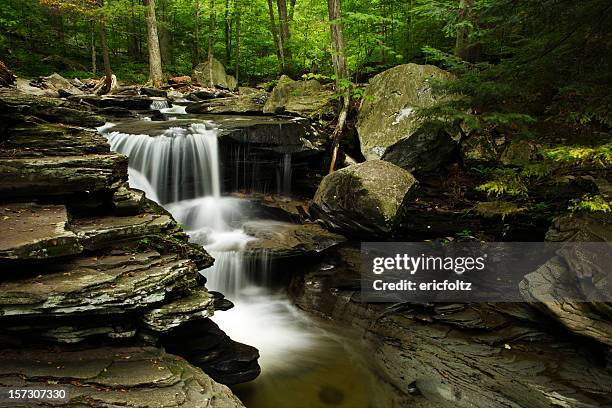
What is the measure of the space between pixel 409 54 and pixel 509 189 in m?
7.39

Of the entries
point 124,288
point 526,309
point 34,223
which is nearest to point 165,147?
point 34,223

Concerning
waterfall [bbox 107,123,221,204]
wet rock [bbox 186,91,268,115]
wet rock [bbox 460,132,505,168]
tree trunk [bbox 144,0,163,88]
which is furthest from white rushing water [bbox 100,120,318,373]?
tree trunk [bbox 144,0,163,88]

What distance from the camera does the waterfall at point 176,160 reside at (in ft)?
29.5

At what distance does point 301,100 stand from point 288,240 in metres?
6.12

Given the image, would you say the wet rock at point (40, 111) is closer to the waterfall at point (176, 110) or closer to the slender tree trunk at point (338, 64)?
the slender tree trunk at point (338, 64)

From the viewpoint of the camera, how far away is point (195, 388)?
12.9ft

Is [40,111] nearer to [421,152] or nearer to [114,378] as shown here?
[114,378]

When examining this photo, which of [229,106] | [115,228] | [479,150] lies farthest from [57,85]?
[479,150]

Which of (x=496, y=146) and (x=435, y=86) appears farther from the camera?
(x=496, y=146)

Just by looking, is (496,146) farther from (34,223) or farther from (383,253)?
(34,223)

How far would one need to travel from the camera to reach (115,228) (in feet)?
16.6

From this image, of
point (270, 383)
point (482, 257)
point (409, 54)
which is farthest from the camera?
point (409, 54)

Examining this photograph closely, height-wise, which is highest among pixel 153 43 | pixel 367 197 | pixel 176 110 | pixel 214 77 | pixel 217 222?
pixel 153 43

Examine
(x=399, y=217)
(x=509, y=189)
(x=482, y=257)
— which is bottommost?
(x=482, y=257)
